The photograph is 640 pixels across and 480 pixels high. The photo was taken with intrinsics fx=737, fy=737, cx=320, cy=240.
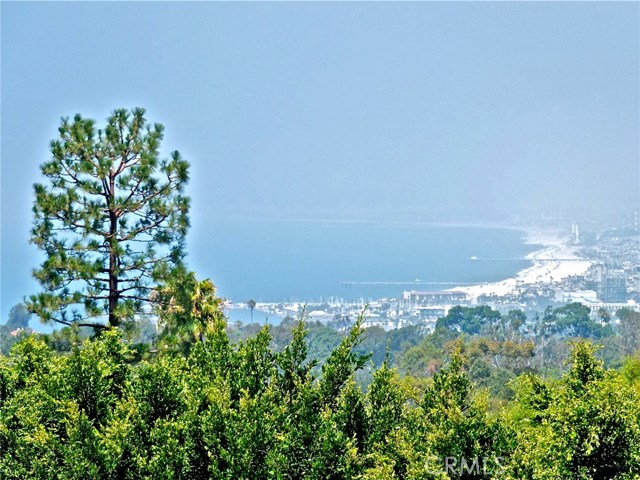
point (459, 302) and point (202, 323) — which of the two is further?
point (459, 302)

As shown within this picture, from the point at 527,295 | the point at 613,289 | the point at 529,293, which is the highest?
the point at 613,289

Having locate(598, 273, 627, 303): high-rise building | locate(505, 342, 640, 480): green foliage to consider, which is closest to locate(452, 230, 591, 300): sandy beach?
locate(598, 273, 627, 303): high-rise building

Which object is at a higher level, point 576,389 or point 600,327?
point 576,389

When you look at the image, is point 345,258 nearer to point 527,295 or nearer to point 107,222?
point 527,295

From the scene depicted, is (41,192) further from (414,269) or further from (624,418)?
(414,269)

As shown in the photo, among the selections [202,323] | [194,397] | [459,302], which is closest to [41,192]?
[202,323]

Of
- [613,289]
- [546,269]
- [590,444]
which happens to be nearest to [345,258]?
[546,269]

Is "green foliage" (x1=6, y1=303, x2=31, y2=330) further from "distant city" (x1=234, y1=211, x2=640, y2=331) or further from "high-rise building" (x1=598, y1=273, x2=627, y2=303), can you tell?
"high-rise building" (x1=598, y1=273, x2=627, y2=303)
